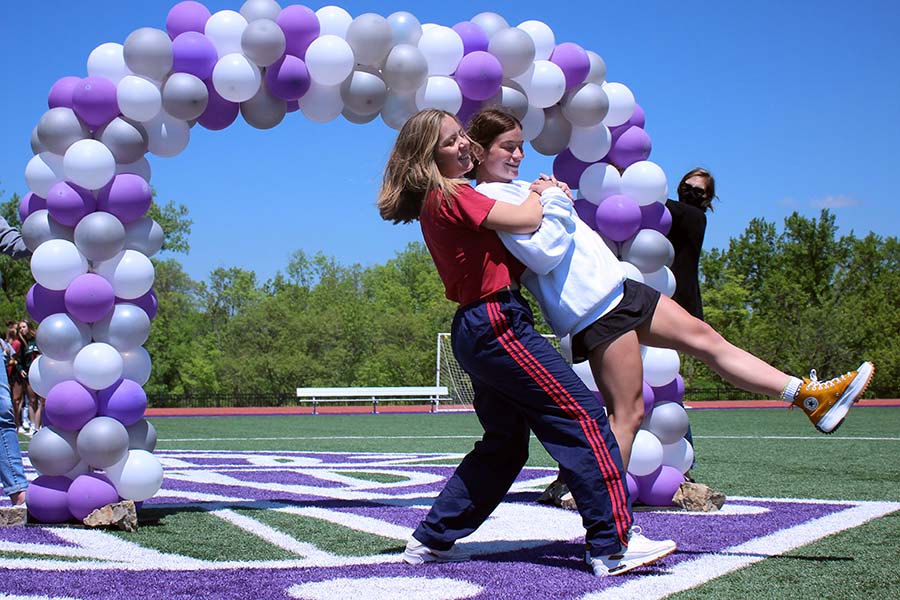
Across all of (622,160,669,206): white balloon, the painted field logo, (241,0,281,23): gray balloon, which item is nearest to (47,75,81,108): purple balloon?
(241,0,281,23): gray balloon

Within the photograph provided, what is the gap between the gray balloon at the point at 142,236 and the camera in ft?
19.3

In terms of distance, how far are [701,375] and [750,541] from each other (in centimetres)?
4309

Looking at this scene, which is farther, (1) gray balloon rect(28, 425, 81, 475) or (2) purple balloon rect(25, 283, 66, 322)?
(2) purple balloon rect(25, 283, 66, 322)

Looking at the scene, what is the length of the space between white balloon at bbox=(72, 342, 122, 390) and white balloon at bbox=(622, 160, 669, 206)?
349 centimetres

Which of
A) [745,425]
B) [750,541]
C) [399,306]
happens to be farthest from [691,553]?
[399,306]

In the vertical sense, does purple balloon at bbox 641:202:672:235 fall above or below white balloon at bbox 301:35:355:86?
below

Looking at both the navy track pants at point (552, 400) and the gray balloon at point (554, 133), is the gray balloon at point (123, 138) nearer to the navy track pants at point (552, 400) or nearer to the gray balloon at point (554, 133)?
the gray balloon at point (554, 133)

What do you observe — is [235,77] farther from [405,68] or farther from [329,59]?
[405,68]

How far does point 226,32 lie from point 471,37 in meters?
1.60

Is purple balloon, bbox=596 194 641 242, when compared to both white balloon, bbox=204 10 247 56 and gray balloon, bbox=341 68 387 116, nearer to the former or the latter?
gray balloon, bbox=341 68 387 116

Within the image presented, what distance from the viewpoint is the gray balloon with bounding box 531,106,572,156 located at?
6422mm

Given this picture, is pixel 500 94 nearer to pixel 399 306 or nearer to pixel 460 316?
pixel 460 316

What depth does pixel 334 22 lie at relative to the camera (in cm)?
610

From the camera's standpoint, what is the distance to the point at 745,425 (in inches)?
683
